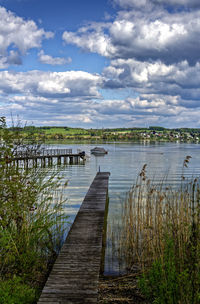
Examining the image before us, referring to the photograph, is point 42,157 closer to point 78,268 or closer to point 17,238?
point 17,238

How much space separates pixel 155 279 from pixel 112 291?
5.06 feet

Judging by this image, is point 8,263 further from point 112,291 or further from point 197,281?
point 197,281

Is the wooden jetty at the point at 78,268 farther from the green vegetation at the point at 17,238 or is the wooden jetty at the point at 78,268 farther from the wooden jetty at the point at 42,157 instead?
the wooden jetty at the point at 42,157

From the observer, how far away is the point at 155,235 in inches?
338

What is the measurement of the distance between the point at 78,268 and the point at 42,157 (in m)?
42.2

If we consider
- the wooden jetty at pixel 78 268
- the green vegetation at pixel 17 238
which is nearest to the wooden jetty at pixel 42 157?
the green vegetation at pixel 17 238

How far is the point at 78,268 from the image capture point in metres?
6.46

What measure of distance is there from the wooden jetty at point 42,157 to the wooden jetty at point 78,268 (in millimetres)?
2642

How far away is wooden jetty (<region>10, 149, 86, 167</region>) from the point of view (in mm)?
9672

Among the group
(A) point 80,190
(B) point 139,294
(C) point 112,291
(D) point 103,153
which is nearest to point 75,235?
(C) point 112,291

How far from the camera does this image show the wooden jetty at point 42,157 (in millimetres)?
9672

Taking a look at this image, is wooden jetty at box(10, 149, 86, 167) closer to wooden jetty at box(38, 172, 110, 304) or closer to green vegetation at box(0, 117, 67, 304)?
green vegetation at box(0, 117, 67, 304)

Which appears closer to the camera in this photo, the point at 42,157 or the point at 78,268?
the point at 78,268

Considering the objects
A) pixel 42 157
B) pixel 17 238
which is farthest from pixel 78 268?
pixel 42 157
